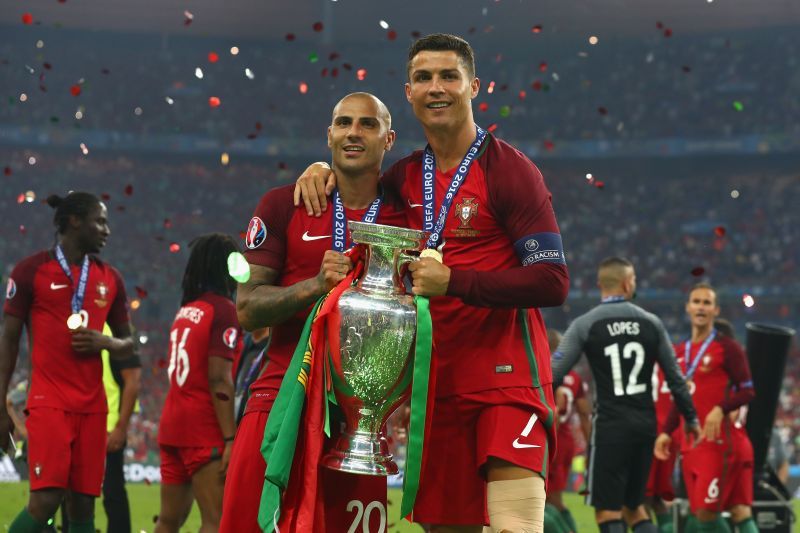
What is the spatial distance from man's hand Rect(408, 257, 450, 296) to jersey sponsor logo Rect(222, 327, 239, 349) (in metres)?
2.48

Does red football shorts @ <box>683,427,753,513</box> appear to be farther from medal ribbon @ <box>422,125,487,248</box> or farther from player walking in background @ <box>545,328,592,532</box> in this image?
medal ribbon @ <box>422,125,487,248</box>

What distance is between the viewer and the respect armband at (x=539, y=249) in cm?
333

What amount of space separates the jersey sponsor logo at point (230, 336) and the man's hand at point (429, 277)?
2.48 m

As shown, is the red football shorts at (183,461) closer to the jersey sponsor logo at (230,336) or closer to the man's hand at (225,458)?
the man's hand at (225,458)

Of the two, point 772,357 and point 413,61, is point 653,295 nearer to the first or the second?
point 772,357

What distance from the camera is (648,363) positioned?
6691 mm

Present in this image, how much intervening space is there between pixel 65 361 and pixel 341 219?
2.69 meters

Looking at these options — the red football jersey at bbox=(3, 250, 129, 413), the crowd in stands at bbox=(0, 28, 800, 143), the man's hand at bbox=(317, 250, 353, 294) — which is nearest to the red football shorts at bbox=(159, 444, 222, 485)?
the red football jersey at bbox=(3, 250, 129, 413)

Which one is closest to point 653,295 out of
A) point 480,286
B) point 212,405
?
point 212,405

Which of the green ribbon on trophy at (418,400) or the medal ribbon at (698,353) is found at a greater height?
the medal ribbon at (698,353)

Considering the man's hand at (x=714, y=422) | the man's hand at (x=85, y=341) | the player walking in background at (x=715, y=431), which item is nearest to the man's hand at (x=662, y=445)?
the player walking in background at (x=715, y=431)

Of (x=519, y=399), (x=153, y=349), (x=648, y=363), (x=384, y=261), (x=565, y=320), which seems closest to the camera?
(x=384, y=261)

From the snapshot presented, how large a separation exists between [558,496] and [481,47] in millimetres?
25668

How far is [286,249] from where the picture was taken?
3568 millimetres
